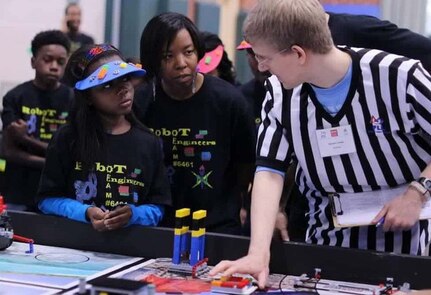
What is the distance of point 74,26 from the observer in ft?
16.1

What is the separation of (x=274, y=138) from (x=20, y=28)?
357 centimetres

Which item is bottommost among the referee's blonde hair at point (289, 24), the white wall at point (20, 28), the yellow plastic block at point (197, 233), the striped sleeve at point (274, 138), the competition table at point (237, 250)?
the competition table at point (237, 250)

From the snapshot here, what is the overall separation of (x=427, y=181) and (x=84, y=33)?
385 cm

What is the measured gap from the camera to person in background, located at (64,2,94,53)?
4.85 m

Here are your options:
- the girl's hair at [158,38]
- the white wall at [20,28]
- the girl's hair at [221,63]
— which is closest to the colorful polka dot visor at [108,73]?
the girl's hair at [158,38]

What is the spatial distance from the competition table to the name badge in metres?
0.21

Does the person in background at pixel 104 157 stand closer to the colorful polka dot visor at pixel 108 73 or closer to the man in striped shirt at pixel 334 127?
the colorful polka dot visor at pixel 108 73

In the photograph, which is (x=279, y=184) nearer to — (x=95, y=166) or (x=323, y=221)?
(x=323, y=221)

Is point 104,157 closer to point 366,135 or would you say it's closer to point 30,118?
point 366,135

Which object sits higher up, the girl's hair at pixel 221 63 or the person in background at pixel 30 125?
the girl's hair at pixel 221 63

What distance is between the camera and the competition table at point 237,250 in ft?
5.15

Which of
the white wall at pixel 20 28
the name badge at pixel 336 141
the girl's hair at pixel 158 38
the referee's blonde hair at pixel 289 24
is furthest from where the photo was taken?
the white wall at pixel 20 28

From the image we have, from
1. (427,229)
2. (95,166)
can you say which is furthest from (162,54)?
(427,229)

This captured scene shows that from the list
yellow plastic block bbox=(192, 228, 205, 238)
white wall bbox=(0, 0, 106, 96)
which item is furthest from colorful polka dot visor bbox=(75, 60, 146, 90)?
white wall bbox=(0, 0, 106, 96)
